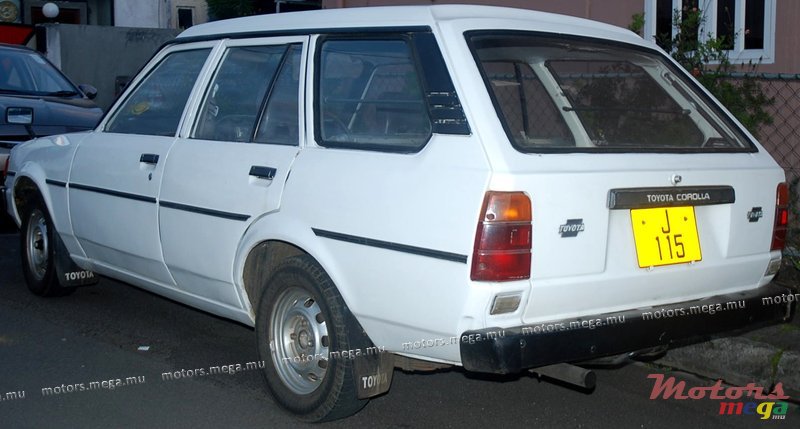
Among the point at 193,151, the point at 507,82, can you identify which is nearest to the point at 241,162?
the point at 193,151

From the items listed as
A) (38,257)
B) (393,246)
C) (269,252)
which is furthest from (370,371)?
(38,257)

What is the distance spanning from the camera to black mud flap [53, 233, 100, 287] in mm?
6477

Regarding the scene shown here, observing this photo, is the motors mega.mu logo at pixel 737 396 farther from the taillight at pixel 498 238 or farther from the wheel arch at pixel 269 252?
the wheel arch at pixel 269 252

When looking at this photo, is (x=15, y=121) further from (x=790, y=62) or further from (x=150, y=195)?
(x=790, y=62)

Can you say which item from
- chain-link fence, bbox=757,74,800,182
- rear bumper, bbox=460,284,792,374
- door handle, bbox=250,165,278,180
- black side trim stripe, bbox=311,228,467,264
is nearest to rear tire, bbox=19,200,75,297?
door handle, bbox=250,165,278,180

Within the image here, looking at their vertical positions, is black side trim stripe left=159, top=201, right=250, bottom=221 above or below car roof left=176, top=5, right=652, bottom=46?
below

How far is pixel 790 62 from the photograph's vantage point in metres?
7.77

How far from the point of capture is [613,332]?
3.94 m

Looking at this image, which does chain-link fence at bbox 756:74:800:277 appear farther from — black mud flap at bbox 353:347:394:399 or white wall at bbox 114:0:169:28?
white wall at bbox 114:0:169:28

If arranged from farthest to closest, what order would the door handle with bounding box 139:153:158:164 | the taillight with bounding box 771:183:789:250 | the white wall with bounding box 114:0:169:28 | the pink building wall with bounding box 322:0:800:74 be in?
the white wall with bounding box 114:0:169:28, the pink building wall with bounding box 322:0:800:74, the door handle with bounding box 139:153:158:164, the taillight with bounding box 771:183:789:250

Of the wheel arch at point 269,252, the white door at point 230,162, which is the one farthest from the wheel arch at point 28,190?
the wheel arch at point 269,252

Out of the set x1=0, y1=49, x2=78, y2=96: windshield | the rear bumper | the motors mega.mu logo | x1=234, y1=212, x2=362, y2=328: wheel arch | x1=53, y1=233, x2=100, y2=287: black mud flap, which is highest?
x1=0, y1=49, x2=78, y2=96: windshield

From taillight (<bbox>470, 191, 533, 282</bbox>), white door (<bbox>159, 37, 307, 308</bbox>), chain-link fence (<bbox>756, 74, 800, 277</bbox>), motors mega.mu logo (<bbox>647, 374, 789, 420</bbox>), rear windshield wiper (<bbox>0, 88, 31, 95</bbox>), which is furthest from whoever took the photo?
rear windshield wiper (<bbox>0, 88, 31, 95</bbox>)

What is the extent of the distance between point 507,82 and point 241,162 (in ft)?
4.41
